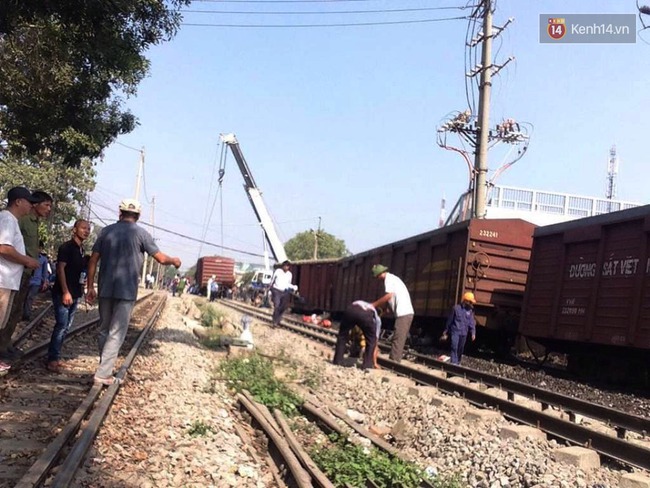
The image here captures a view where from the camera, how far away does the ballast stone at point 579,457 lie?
211 inches

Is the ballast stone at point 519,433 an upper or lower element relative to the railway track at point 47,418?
upper

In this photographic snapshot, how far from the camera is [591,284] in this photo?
11719 millimetres

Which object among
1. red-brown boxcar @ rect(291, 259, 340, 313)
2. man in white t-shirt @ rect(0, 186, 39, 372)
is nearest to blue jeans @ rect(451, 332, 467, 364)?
man in white t-shirt @ rect(0, 186, 39, 372)

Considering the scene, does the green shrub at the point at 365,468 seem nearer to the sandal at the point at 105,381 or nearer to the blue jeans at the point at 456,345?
the sandal at the point at 105,381

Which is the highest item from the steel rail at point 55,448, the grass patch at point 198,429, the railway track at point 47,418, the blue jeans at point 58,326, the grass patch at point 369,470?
the blue jeans at point 58,326

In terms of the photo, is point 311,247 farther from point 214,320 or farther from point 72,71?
point 72,71

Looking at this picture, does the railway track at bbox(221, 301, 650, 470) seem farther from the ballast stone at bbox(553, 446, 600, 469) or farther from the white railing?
the white railing

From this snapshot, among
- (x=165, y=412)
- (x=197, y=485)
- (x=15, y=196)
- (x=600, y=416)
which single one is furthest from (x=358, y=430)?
(x=15, y=196)

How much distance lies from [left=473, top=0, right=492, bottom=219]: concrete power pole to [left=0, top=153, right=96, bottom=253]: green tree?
1956cm

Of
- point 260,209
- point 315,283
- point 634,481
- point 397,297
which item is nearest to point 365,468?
point 634,481

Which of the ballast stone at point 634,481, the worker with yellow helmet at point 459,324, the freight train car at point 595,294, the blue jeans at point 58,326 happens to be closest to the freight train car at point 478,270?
the freight train car at point 595,294

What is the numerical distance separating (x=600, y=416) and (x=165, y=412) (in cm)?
489

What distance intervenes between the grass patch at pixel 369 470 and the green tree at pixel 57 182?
29.6 meters

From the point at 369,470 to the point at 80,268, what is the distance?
4.21 meters
